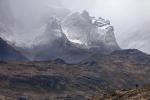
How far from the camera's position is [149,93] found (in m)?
161

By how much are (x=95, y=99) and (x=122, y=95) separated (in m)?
16.1

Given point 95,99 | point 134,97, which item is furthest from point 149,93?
point 95,99

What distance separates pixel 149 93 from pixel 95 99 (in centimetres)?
2550

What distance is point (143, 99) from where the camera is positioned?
513 ft

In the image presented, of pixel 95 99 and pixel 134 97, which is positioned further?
pixel 95 99

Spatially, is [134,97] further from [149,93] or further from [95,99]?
[95,99]

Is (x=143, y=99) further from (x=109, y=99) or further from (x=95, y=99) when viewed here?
(x=95, y=99)

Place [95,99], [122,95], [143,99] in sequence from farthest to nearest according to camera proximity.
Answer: [95,99]
[122,95]
[143,99]

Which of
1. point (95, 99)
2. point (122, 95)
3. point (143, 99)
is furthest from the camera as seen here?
point (95, 99)

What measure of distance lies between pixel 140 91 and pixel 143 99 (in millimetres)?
10887

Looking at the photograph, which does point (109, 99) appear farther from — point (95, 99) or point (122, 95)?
point (95, 99)

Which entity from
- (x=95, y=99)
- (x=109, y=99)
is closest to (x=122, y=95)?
(x=109, y=99)

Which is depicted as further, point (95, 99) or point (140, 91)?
point (95, 99)

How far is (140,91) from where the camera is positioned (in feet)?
548
